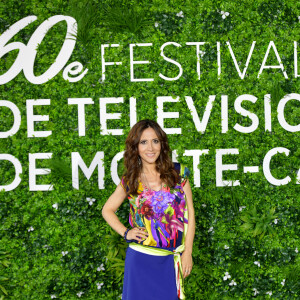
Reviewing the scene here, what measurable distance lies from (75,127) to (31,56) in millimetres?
773

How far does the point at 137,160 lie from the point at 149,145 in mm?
156

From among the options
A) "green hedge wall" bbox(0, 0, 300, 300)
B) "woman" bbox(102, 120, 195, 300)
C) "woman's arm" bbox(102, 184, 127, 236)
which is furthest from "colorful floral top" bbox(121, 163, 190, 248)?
"green hedge wall" bbox(0, 0, 300, 300)

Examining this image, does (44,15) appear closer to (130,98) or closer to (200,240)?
(130,98)

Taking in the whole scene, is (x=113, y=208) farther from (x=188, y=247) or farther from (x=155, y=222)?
(x=188, y=247)

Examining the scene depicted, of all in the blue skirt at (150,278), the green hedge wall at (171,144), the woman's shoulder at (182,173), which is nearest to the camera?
the blue skirt at (150,278)

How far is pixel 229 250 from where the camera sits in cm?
326

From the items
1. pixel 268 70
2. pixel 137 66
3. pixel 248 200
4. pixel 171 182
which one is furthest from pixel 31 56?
pixel 248 200

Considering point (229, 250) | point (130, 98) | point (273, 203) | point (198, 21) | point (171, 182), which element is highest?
point (198, 21)

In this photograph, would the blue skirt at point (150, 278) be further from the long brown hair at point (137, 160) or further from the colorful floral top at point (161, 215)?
the long brown hair at point (137, 160)

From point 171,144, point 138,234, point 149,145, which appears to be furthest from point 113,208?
point 171,144

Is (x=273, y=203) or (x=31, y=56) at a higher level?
(x=31, y=56)

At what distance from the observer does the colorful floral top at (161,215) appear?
7.19 ft

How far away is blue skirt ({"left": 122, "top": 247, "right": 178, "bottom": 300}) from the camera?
2.13 m

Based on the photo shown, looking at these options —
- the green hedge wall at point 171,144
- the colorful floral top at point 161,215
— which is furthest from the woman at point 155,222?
the green hedge wall at point 171,144
